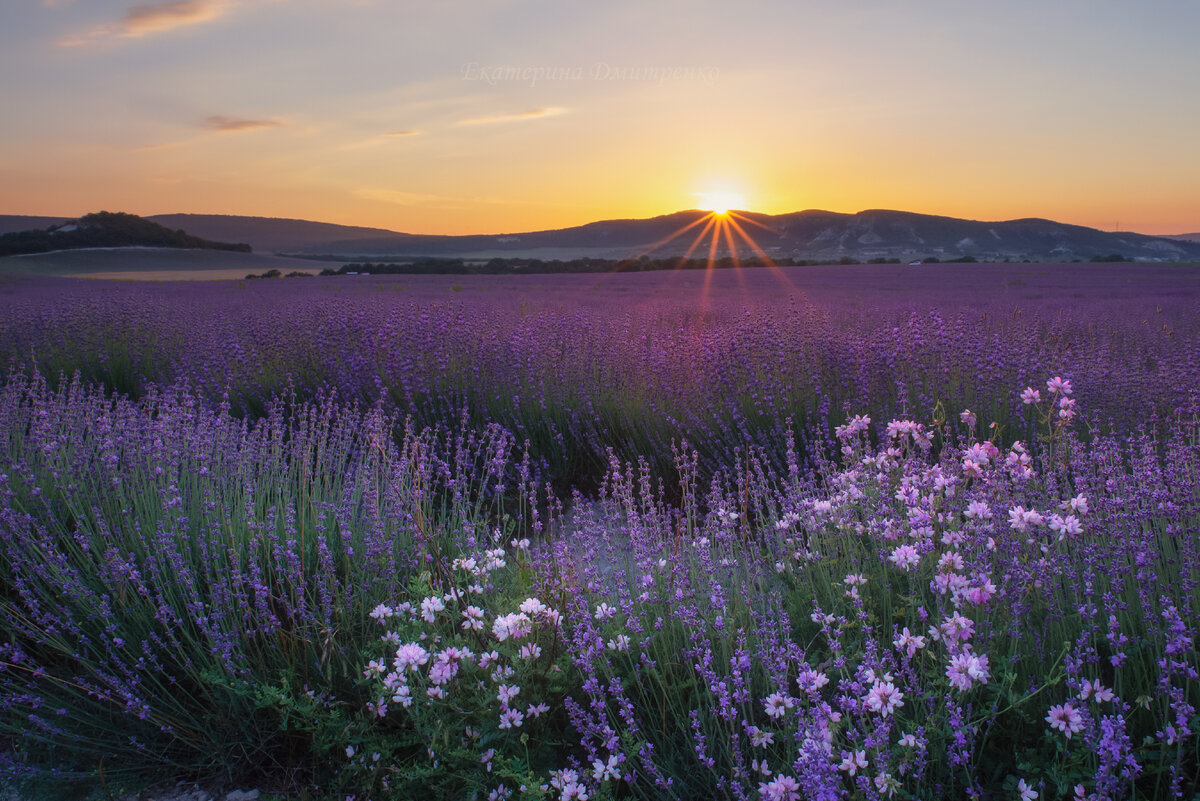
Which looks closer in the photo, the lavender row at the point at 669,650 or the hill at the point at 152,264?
the lavender row at the point at 669,650

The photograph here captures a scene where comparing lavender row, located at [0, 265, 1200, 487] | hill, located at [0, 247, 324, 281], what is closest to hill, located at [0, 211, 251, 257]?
hill, located at [0, 247, 324, 281]

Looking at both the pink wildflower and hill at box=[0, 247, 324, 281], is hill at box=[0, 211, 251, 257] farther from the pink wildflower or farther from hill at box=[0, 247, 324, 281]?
the pink wildflower

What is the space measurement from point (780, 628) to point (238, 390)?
534cm

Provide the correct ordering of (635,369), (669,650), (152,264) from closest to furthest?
1. (669,650)
2. (635,369)
3. (152,264)

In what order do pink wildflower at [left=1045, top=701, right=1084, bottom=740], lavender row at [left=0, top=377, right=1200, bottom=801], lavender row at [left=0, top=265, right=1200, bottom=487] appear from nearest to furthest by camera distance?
1. pink wildflower at [left=1045, top=701, right=1084, bottom=740]
2. lavender row at [left=0, top=377, right=1200, bottom=801]
3. lavender row at [left=0, top=265, right=1200, bottom=487]

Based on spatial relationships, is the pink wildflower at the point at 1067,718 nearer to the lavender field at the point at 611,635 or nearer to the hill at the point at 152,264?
the lavender field at the point at 611,635

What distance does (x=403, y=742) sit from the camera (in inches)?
83.0

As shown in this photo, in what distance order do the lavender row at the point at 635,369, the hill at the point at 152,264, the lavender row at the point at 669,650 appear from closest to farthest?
1. the lavender row at the point at 669,650
2. the lavender row at the point at 635,369
3. the hill at the point at 152,264

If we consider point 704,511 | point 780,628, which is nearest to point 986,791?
point 780,628

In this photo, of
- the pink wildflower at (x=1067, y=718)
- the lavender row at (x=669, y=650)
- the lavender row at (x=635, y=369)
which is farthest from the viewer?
the lavender row at (x=635, y=369)

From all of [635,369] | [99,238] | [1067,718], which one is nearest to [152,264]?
[99,238]

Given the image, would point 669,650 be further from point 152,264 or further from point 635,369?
point 152,264

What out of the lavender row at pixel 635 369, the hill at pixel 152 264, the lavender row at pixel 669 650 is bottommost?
the lavender row at pixel 669 650

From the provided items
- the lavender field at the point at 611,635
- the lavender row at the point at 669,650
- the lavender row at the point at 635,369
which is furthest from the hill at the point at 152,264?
the lavender row at the point at 669,650
